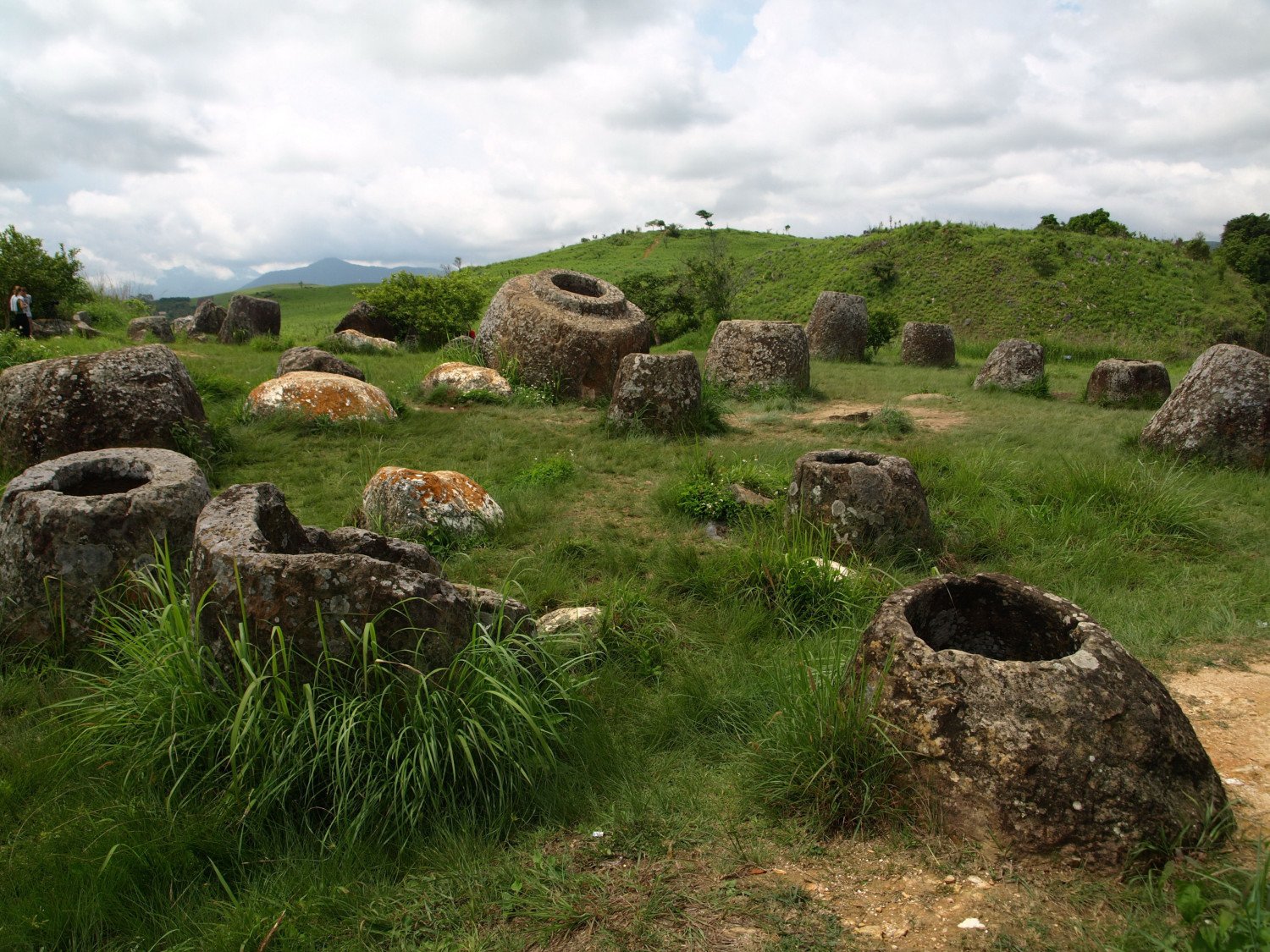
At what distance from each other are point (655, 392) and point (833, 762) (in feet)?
22.9

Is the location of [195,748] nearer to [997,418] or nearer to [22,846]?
[22,846]

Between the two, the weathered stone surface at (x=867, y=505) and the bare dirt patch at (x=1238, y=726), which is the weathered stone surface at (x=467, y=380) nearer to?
the weathered stone surface at (x=867, y=505)

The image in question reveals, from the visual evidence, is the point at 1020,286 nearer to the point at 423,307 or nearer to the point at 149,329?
the point at 423,307

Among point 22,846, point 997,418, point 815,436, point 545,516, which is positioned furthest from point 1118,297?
point 22,846

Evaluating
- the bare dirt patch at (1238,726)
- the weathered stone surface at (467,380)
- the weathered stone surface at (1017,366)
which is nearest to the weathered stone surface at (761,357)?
the weathered stone surface at (467,380)

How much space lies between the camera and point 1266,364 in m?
8.81

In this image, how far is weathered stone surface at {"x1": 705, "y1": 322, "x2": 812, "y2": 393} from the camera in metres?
12.5

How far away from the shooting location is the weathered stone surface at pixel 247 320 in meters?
17.8

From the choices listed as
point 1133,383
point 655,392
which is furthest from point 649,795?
point 1133,383

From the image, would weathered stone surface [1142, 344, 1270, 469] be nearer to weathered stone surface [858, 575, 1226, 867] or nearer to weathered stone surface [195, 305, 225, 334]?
weathered stone surface [858, 575, 1226, 867]

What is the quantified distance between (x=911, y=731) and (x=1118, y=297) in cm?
3191

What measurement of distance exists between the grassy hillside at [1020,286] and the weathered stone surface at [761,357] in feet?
41.1

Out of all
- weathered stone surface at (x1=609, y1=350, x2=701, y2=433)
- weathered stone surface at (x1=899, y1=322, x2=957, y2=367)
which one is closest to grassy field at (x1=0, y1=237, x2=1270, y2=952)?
weathered stone surface at (x1=609, y1=350, x2=701, y2=433)

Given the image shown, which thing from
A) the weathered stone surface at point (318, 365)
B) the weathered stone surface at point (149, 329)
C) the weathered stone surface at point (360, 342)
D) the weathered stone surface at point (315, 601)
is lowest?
the weathered stone surface at point (315, 601)
